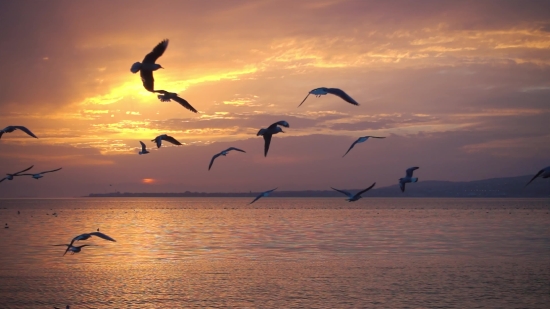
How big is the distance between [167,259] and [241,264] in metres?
7.42

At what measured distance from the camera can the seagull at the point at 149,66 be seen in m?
17.0

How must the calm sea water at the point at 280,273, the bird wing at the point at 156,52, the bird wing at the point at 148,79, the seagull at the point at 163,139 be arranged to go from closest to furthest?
the bird wing at the point at 148,79, the bird wing at the point at 156,52, the seagull at the point at 163,139, the calm sea water at the point at 280,273

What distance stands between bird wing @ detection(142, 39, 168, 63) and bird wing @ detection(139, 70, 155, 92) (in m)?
0.38

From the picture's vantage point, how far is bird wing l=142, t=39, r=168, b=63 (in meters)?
17.4

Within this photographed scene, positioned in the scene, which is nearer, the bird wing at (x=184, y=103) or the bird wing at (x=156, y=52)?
the bird wing at (x=156, y=52)

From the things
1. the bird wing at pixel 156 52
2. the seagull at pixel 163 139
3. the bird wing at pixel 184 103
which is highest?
the bird wing at pixel 156 52

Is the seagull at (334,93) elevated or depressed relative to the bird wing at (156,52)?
depressed

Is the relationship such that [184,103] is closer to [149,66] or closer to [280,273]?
[149,66]

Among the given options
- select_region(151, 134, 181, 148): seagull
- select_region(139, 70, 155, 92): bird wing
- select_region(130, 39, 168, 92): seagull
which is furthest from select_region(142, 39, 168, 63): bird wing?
select_region(151, 134, 181, 148): seagull

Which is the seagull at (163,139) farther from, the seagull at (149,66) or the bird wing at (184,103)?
the seagull at (149,66)

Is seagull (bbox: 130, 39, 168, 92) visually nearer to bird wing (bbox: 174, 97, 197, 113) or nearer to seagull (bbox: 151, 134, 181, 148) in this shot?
bird wing (bbox: 174, 97, 197, 113)

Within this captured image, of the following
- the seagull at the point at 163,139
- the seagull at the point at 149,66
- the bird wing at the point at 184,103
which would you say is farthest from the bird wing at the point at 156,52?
the seagull at the point at 163,139

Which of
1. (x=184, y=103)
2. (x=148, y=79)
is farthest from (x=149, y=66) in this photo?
(x=184, y=103)

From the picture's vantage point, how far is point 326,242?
68.8 metres
